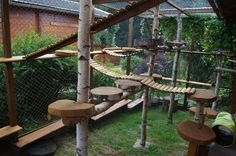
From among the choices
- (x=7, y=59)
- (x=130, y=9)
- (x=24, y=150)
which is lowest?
(x=24, y=150)

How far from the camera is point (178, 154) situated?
367 cm

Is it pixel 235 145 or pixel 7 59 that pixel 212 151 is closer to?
pixel 235 145

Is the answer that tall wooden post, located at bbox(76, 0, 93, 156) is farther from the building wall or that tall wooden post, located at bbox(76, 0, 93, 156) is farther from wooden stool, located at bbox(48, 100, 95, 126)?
the building wall

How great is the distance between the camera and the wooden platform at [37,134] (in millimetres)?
3142

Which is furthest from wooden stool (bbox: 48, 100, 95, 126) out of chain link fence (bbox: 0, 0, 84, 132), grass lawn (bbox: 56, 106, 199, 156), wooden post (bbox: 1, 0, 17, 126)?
chain link fence (bbox: 0, 0, 84, 132)

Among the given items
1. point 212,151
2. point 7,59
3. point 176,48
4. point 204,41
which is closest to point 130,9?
point 212,151

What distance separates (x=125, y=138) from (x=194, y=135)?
2.21m

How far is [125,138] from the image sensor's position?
404 centimetres

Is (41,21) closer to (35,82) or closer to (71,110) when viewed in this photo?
(35,82)

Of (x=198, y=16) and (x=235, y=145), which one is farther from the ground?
(x=198, y=16)

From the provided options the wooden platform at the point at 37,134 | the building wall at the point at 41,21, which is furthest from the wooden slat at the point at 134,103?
the building wall at the point at 41,21

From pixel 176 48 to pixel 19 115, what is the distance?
3.12 meters

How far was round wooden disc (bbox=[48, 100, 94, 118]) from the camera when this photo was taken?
144 centimetres

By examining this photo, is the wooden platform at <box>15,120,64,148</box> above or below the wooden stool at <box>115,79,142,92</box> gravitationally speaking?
below
